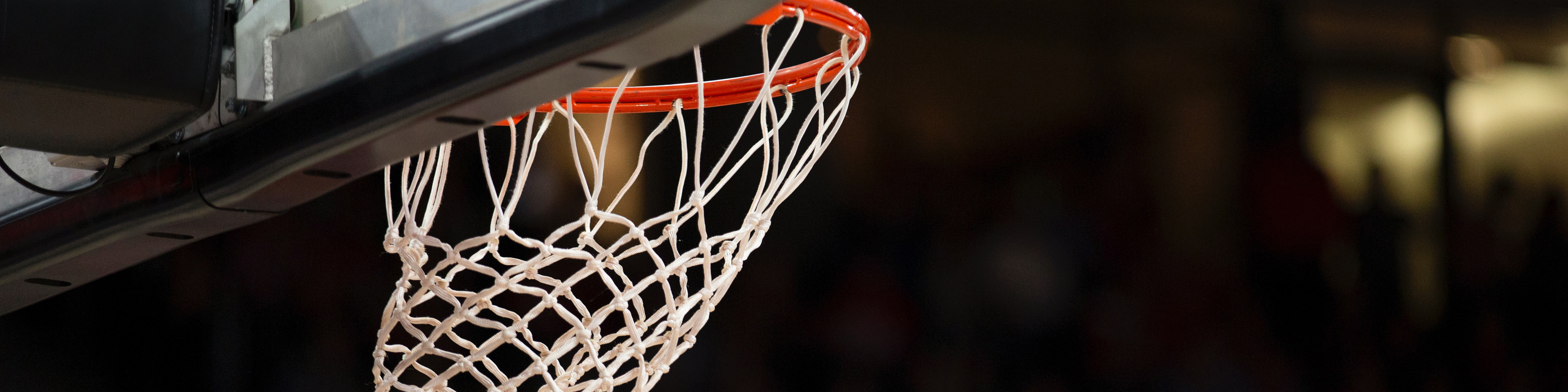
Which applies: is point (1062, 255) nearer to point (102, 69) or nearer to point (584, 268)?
point (584, 268)

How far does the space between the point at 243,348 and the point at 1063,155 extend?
163cm

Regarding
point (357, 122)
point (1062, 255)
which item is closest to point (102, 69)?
point (357, 122)

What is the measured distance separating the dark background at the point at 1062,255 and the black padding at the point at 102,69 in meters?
1.40

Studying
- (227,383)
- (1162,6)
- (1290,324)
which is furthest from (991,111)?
(227,383)

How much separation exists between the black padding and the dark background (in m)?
1.40

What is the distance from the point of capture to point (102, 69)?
59 centimetres

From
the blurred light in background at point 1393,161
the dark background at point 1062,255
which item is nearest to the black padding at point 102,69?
the dark background at point 1062,255

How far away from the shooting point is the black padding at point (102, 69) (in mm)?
572

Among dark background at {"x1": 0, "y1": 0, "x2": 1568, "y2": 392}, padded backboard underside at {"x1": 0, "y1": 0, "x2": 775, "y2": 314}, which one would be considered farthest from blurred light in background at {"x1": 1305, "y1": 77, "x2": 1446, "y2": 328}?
padded backboard underside at {"x1": 0, "y1": 0, "x2": 775, "y2": 314}

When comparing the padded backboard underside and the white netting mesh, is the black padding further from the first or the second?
the white netting mesh

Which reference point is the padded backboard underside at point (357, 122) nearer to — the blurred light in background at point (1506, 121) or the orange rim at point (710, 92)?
the orange rim at point (710, 92)

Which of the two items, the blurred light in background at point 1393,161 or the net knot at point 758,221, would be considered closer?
the net knot at point 758,221

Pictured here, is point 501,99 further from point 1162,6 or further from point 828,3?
point 1162,6

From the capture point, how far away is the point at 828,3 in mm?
896
